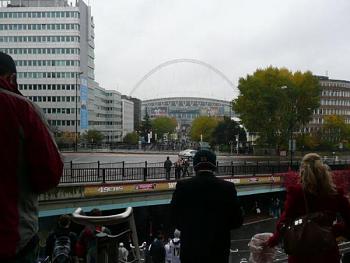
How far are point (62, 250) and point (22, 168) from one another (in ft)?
10.4

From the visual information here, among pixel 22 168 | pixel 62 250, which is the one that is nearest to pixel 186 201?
pixel 22 168

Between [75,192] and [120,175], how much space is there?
12.0ft

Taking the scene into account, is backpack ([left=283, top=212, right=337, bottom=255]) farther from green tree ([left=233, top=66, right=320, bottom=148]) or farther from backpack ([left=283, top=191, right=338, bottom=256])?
green tree ([left=233, top=66, right=320, bottom=148])

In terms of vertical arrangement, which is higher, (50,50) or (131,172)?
(50,50)

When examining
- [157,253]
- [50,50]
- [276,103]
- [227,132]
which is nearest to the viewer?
[157,253]

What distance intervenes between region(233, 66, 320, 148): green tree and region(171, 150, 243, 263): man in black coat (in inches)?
2272

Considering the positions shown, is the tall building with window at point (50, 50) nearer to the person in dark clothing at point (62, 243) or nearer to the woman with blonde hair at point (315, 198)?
the person in dark clothing at point (62, 243)

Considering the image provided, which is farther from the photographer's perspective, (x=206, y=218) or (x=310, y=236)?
(x=206, y=218)

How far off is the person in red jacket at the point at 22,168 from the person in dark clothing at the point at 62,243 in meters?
2.85

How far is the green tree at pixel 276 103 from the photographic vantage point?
60219mm

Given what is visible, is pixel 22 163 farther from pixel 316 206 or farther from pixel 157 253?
pixel 157 253

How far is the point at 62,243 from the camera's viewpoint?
203 inches

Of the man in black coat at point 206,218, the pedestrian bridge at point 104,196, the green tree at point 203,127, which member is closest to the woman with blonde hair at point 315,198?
the man in black coat at point 206,218

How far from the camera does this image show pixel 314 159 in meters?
3.57
